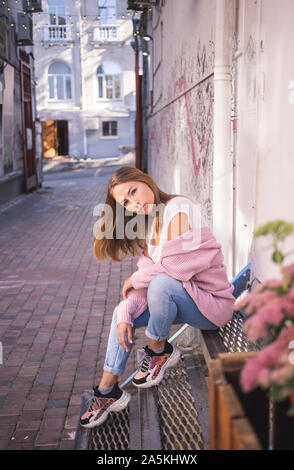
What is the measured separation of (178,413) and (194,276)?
2.34 feet

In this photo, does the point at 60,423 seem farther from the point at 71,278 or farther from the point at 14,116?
the point at 14,116

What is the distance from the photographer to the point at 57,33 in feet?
101

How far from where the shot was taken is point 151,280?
8.70 feet

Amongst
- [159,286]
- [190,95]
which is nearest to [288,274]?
[159,286]

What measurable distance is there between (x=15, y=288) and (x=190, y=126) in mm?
2666

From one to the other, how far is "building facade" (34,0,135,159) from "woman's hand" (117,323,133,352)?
93.6ft

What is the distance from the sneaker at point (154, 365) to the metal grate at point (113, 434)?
0.21m

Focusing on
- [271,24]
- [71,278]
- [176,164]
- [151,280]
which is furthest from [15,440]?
[176,164]

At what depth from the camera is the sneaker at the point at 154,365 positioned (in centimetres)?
284

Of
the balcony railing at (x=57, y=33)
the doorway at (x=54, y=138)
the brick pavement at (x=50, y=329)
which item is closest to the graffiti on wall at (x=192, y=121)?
the brick pavement at (x=50, y=329)

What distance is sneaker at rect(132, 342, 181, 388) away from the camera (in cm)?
284

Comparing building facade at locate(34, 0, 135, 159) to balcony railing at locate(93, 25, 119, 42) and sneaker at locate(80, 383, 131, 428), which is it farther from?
sneaker at locate(80, 383, 131, 428)

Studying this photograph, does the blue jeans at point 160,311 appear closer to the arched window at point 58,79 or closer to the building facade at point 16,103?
the building facade at point 16,103

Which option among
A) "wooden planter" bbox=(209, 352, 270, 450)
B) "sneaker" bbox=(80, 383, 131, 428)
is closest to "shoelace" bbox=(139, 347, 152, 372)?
"sneaker" bbox=(80, 383, 131, 428)
